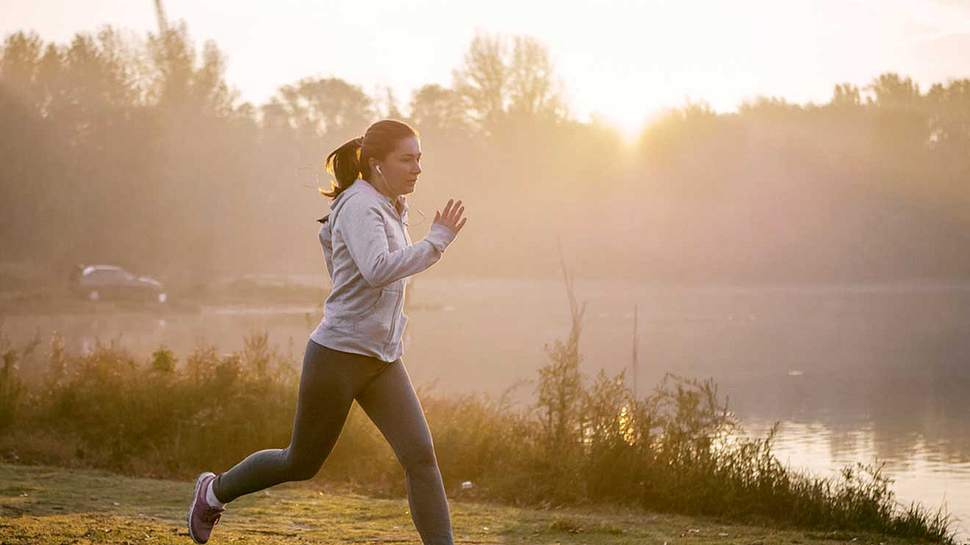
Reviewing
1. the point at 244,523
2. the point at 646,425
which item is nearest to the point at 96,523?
the point at 244,523

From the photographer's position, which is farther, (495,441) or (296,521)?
(495,441)

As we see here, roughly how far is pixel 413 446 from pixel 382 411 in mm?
194

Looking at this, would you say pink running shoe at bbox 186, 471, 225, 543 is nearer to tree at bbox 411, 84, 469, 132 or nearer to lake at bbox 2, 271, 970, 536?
lake at bbox 2, 271, 970, 536

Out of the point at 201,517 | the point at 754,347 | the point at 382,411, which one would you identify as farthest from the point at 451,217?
the point at 754,347

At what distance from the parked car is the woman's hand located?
136 ft

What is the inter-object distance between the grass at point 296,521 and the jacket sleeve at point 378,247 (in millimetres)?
2190

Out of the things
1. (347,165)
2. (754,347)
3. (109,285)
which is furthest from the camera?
(109,285)

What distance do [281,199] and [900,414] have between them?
50.5 metres

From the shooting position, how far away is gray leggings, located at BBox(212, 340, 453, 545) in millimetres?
5266

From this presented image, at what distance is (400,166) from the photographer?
17.6 ft

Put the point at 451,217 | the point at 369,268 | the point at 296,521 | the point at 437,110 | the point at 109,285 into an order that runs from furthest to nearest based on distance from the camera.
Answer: the point at 437,110
the point at 109,285
the point at 296,521
the point at 451,217
the point at 369,268

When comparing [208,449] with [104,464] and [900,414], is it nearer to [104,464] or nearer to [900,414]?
[104,464]

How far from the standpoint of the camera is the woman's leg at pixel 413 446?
5.32m

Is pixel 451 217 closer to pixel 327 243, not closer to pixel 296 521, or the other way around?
pixel 327 243
